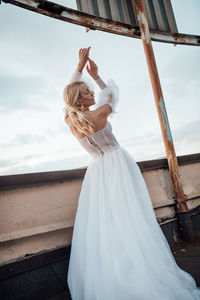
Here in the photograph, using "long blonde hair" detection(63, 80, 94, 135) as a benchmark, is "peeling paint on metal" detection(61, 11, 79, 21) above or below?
above

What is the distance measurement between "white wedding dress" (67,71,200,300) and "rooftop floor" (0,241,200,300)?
0.85 feet

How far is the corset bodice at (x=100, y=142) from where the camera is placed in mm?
2062

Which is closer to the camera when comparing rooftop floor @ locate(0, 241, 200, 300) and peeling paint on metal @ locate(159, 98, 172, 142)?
rooftop floor @ locate(0, 241, 200, 300)

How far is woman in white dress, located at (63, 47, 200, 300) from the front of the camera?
59.0 inches

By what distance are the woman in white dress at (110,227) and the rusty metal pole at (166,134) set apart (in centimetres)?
101

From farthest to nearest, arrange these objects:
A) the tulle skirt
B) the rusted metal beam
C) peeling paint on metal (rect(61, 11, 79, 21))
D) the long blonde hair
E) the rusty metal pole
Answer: the rusty metal pole < peeling paint on metal (rect(61, 11, 79, 21)) < the rusted metal beam < the long blonde hair < the tulle skirt

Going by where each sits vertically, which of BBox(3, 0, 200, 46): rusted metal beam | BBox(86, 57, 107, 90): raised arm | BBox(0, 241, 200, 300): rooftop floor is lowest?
BBox(0, 241, 200, 300): rooftop floor

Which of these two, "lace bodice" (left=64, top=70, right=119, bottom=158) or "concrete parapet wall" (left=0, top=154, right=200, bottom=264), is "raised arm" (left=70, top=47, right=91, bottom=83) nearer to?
"lace bodice" (left=64, top=70, right=119, bottom=158)

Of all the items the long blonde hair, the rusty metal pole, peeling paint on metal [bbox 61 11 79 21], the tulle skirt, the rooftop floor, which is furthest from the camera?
the rusty metal pole

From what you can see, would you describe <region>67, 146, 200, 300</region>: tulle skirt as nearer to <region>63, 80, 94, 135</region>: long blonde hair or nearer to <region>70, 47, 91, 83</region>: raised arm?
<region>63, 80, 94, 135</region>: long blonde hair

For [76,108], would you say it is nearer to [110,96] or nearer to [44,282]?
[110,96]

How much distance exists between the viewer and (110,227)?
175 cm

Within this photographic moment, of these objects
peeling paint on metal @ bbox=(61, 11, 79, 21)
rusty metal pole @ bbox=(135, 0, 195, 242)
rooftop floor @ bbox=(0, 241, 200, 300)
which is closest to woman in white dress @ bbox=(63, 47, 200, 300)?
rooftop floor @ bbox=(0, 241, 200, 300)

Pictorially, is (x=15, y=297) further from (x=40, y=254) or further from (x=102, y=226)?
(x=102, y=226)
